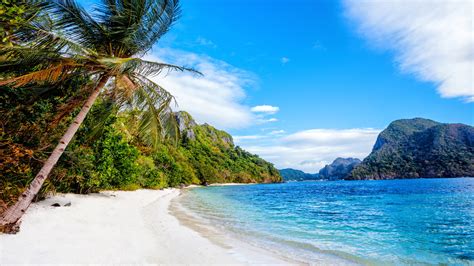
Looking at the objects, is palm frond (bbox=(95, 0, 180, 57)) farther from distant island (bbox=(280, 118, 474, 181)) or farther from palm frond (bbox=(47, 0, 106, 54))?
distant island (bbox=(280, 118, 474, 181))

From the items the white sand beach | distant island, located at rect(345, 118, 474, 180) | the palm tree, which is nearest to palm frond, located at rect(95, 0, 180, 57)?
the palm tree

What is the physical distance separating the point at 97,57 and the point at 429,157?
503ft

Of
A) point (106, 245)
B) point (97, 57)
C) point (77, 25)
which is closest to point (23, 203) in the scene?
point (106, 245)

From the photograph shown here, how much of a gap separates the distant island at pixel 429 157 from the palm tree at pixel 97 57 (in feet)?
471

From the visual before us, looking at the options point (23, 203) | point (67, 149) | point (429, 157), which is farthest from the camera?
point (429, 157)

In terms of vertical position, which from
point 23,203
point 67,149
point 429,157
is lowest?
point 23,203

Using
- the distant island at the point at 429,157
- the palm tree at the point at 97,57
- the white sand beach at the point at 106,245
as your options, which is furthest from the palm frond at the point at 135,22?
the distant island at the point at 429,157

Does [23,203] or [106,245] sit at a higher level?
[23,203]

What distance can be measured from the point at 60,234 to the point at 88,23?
5769 mm

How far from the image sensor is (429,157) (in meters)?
128

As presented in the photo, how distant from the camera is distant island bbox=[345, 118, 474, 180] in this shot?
121m

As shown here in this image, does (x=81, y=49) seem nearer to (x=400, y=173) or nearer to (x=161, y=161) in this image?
(x=161, y=161)

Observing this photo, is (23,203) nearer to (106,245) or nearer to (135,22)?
(106,245)

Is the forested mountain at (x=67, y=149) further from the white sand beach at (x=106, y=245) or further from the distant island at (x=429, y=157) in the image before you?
the distant island at (x=429, y=157)
